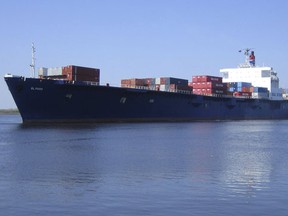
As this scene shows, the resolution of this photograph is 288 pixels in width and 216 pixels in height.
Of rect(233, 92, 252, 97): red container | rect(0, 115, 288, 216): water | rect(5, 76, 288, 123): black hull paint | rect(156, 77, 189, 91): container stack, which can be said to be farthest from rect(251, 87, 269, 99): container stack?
rect(0, 115, 288, 216): water

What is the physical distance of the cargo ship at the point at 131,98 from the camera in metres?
46.8

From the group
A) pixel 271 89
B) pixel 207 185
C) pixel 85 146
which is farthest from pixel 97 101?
pixel 271 89

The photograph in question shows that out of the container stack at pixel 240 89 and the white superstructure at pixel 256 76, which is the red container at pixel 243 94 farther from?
the white superstructure at pixel 256 76

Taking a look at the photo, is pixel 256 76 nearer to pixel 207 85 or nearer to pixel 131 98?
pixel 207 85

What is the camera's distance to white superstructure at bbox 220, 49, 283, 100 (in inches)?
3364

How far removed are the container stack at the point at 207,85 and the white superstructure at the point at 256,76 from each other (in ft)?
53.6

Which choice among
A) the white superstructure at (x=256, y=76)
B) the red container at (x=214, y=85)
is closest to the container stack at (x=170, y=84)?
the red container at (x=214, y=85)

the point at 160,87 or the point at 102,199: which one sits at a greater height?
the point at 160,87

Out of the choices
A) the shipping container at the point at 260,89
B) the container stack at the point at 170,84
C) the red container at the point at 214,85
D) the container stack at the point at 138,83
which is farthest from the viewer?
the shipping container at the point at 260,89

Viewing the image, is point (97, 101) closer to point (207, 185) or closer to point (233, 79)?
point (207, 185)

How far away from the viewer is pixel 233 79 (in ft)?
299

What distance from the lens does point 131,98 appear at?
5422cm

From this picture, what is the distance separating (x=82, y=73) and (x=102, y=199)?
40826 millimetres

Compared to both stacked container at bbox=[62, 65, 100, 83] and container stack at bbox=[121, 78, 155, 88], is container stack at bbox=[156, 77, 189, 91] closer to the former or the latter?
container stack at bbox=[121, 78, 155, 88]
